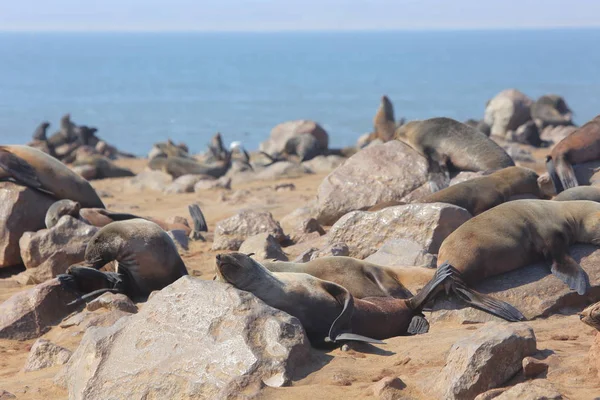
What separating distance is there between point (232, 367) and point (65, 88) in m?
80.7

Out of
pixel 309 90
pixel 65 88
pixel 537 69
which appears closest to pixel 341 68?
pixel 537 69

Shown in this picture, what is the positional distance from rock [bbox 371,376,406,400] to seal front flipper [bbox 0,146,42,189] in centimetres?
553

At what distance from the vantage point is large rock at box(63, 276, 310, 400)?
3.72m

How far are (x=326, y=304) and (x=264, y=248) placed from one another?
92.7 inches

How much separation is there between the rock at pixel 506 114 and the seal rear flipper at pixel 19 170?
15158mm

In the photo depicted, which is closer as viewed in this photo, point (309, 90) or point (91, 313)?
point (91, 313)

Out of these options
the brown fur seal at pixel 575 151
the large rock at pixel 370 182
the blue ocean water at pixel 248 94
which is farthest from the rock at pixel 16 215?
the blue ocean water at pixel 248 94

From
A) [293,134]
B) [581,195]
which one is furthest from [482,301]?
[293,134]

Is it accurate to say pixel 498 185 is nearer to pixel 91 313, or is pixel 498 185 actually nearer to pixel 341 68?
pixel 91 313

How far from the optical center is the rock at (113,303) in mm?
5730

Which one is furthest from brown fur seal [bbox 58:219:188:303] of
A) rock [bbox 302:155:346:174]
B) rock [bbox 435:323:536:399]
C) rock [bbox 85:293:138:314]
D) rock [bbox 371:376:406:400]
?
rock [bbox 302:155:346:174]

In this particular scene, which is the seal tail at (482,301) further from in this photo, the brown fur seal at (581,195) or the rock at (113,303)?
the rock at (113,303)

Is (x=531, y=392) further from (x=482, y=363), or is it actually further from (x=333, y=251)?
(x=333, y=251)

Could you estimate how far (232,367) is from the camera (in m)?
3.76
